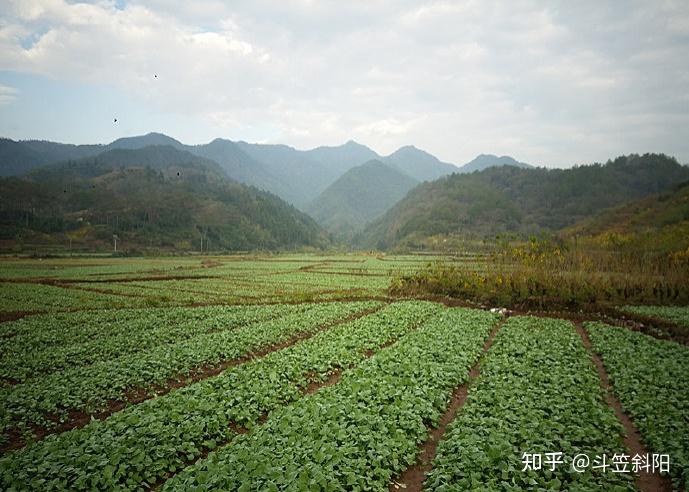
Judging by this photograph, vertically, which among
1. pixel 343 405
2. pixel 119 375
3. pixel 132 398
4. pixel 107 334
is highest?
pixel 343 405

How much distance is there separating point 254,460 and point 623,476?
25.0ft

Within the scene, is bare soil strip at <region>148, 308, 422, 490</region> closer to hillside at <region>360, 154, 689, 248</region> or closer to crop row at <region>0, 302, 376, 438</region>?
crop row at <region>0, 302, 376, 438</region>

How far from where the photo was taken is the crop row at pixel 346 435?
727 centimetres

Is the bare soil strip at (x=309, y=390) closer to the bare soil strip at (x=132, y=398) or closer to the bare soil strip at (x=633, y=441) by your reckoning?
the bare soil strip at (x=132, y=398)

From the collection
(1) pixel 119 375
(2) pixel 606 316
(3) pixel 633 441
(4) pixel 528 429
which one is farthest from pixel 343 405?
(2) pixel 606 316

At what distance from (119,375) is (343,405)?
28.7 ft

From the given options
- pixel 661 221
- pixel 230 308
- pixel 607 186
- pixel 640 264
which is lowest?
pixel 230 308

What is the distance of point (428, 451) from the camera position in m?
9.40

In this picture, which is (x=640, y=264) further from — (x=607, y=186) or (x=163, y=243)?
(x=607, y=186)

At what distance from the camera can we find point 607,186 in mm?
166750

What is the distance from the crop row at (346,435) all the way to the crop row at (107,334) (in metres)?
11.2

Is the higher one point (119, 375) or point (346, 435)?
point (346, 435)

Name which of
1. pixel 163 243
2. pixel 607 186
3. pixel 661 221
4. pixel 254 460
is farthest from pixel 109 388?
pixel 607 186

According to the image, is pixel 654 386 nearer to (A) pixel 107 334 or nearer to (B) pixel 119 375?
(B) pixel 119 375
